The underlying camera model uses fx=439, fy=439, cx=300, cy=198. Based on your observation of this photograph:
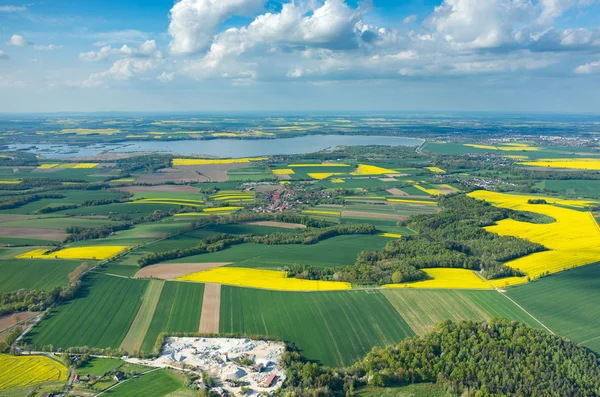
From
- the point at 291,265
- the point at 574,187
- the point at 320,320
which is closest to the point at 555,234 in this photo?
the point at 291,265

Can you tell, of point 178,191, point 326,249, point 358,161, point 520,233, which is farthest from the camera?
point 358,161

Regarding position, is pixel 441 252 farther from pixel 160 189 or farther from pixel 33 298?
pixel 160 189

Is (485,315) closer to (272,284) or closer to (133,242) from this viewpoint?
(272,284)

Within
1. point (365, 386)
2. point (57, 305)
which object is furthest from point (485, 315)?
point (57, 305)

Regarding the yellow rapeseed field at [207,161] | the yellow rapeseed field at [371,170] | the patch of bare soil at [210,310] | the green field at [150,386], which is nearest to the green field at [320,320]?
the patch of bare soil at [210,310]

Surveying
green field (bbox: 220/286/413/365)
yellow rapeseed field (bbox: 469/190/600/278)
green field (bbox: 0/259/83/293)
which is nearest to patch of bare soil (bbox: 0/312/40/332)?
green field (bbox: 0/259/83/293)

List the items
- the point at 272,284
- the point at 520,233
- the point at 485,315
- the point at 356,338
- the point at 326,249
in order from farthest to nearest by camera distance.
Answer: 1. the point at 520,233
2. the point at 326,249
3. the point at 272,284
4. the point at 485,315
5. the point at 356,338

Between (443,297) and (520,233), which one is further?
(520,233)
